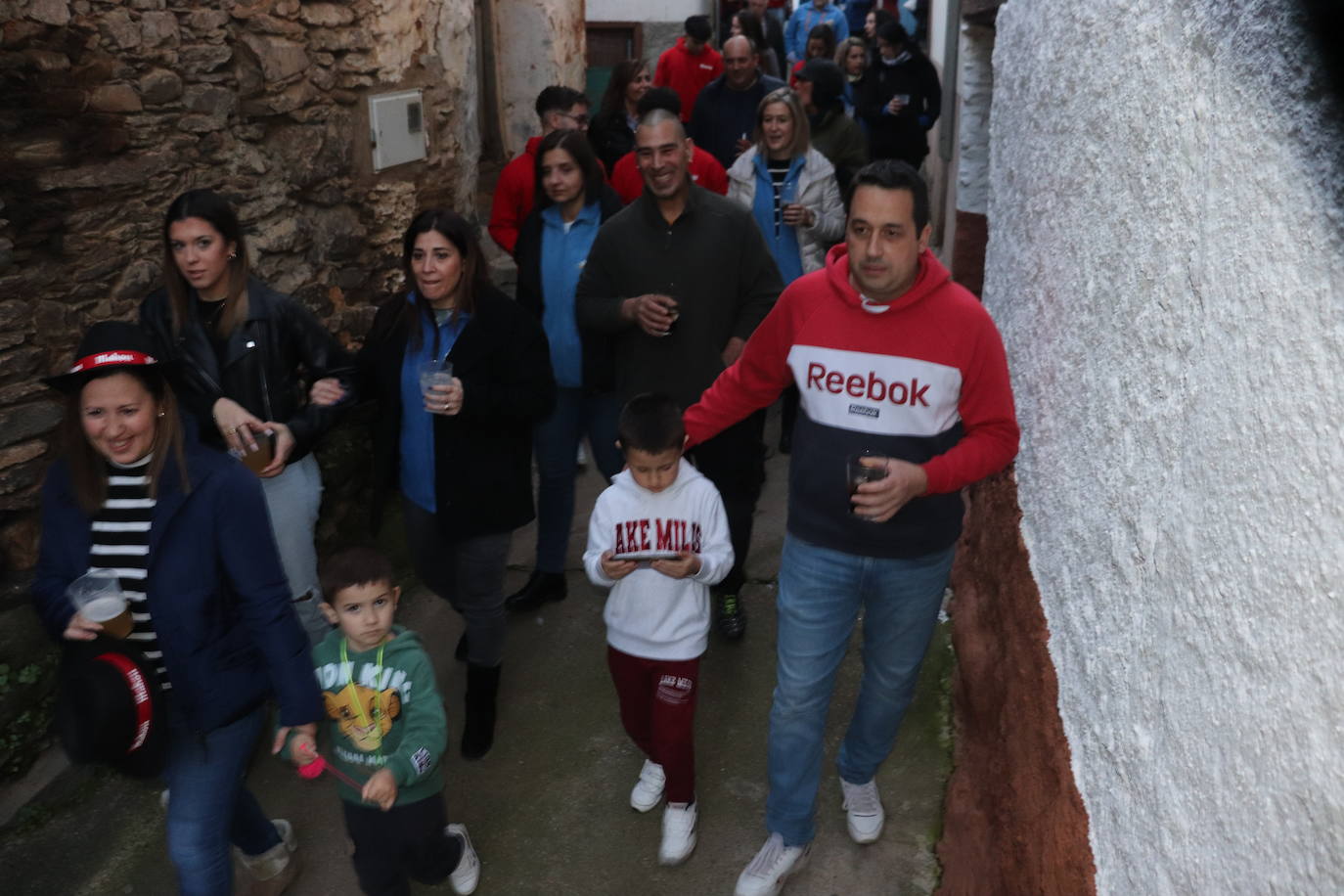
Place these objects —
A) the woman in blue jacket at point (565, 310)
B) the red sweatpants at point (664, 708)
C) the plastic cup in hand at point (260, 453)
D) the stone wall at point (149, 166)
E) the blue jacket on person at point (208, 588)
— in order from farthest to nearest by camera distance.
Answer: the woman in blue jacket at point (565, 310) → the stone wall at point (149, 166) → the plastic cup in hand at point (260, 453) → the red sweatpants at point (664, 708) → the blue jacket on person at point (208, 588)

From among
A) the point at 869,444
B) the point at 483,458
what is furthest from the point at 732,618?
the point at 869,444

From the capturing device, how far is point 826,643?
9.93ft

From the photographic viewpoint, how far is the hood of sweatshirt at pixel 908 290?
2.75 metres

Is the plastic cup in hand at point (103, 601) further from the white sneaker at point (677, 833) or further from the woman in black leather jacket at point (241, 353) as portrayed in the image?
the white sneaker at point (677, 833)

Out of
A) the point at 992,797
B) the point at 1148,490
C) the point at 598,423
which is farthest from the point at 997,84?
the point at 1148,490

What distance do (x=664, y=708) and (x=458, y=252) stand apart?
1.41 metres

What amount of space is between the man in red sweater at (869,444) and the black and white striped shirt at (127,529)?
132cm

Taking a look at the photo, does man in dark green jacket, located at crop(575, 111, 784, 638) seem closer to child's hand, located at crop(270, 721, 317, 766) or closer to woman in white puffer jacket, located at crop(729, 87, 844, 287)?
woman in white puffer jacket, located at crop(729, 87, 844, 287)

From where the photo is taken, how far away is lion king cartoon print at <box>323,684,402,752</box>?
2.85 m

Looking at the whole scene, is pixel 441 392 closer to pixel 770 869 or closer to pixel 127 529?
pixel 127 529

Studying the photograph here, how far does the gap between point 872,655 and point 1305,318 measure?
197 cm

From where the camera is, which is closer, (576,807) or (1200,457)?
(1200,457)

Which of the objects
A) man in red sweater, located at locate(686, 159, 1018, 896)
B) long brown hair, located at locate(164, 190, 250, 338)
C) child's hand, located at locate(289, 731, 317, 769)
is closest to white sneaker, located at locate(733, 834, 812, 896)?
man in red sweater, located at locate(686, 159, 1018, 896)

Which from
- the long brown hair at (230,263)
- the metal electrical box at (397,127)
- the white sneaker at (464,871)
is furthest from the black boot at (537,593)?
the metal electrical box at (397,127)
